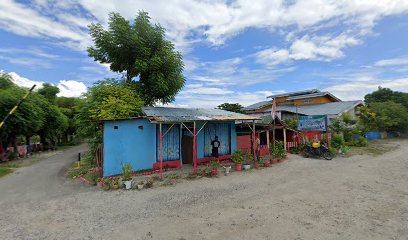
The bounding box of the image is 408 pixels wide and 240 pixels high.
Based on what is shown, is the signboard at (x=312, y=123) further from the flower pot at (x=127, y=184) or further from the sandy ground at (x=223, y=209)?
the flower pot at (x=127, y=184)

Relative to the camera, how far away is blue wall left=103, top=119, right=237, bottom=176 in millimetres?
10070

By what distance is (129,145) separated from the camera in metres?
10.5

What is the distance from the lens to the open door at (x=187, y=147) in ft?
41.2

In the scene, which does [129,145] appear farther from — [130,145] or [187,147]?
[187,147]

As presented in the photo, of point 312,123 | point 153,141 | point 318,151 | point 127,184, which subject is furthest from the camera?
point 312,123

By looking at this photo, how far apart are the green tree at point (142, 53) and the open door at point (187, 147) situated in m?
4.88

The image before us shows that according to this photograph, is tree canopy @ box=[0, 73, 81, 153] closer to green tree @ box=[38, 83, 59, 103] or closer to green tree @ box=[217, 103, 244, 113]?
green tree @ box=[38, 83, 59, 103]

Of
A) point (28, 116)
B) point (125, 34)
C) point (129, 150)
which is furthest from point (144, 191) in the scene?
point (28, 116)

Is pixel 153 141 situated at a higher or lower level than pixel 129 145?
higher

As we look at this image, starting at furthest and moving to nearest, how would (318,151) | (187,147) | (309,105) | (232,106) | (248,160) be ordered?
(232,106) → (309,105) → (318,151) → (248,160) → (187,147)

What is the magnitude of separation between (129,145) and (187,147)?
356 centimetres

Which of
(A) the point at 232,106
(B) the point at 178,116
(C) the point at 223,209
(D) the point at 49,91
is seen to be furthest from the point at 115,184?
(A) the point at 232,106

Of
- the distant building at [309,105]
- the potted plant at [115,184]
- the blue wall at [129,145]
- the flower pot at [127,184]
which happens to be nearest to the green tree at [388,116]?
the distant building at [309,105]

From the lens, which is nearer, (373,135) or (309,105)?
(373,135)
